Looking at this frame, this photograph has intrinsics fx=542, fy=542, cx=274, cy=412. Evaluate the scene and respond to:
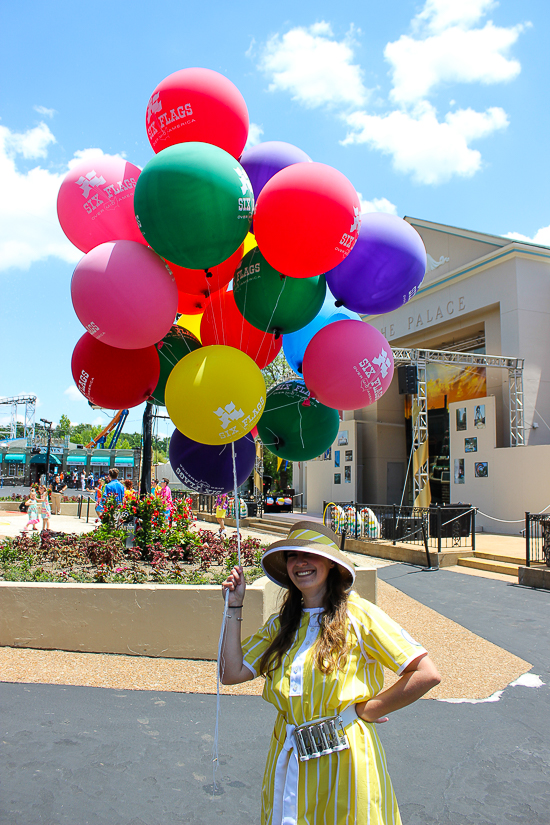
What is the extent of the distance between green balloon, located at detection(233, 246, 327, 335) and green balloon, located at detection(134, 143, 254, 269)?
38cm

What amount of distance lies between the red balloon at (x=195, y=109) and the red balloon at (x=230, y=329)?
1006mm

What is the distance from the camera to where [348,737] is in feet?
6.33

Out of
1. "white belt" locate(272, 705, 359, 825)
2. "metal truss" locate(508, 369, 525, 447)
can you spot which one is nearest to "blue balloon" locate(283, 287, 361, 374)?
"white belt" locate(272, 705, 359, 825)

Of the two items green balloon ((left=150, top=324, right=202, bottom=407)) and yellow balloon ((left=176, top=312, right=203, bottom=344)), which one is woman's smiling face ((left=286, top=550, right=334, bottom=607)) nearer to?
green balloon ((left=150, top=324, right=202, bottom=407))

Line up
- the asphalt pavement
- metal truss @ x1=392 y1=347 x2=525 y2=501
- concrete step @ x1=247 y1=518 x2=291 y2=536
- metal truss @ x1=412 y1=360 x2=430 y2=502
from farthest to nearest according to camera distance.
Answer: metal truss @ x1=412 y1=360 x2=430 y2=502
concrete step @ x1=247 y1=518 x2=291 y2=536
metal truss @ x1=392 y1=347 x2=525 y2=501
the asphalt pavement

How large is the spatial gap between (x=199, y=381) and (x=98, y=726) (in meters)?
3.13

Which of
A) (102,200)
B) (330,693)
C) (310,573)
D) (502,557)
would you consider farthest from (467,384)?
(330,693)

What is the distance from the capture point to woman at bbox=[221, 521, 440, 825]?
74.8 inches

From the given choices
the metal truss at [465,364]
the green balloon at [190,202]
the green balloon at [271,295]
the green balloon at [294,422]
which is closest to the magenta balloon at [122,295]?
→ the green balloon at [190,202]

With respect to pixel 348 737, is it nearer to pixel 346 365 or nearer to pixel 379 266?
pixel 346 365

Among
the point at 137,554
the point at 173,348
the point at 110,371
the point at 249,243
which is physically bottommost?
the point at 137,554

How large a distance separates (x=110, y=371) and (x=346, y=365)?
1.50 metres

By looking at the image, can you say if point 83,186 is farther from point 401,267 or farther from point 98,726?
point 98,726

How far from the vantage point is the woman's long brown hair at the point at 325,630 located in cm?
199
